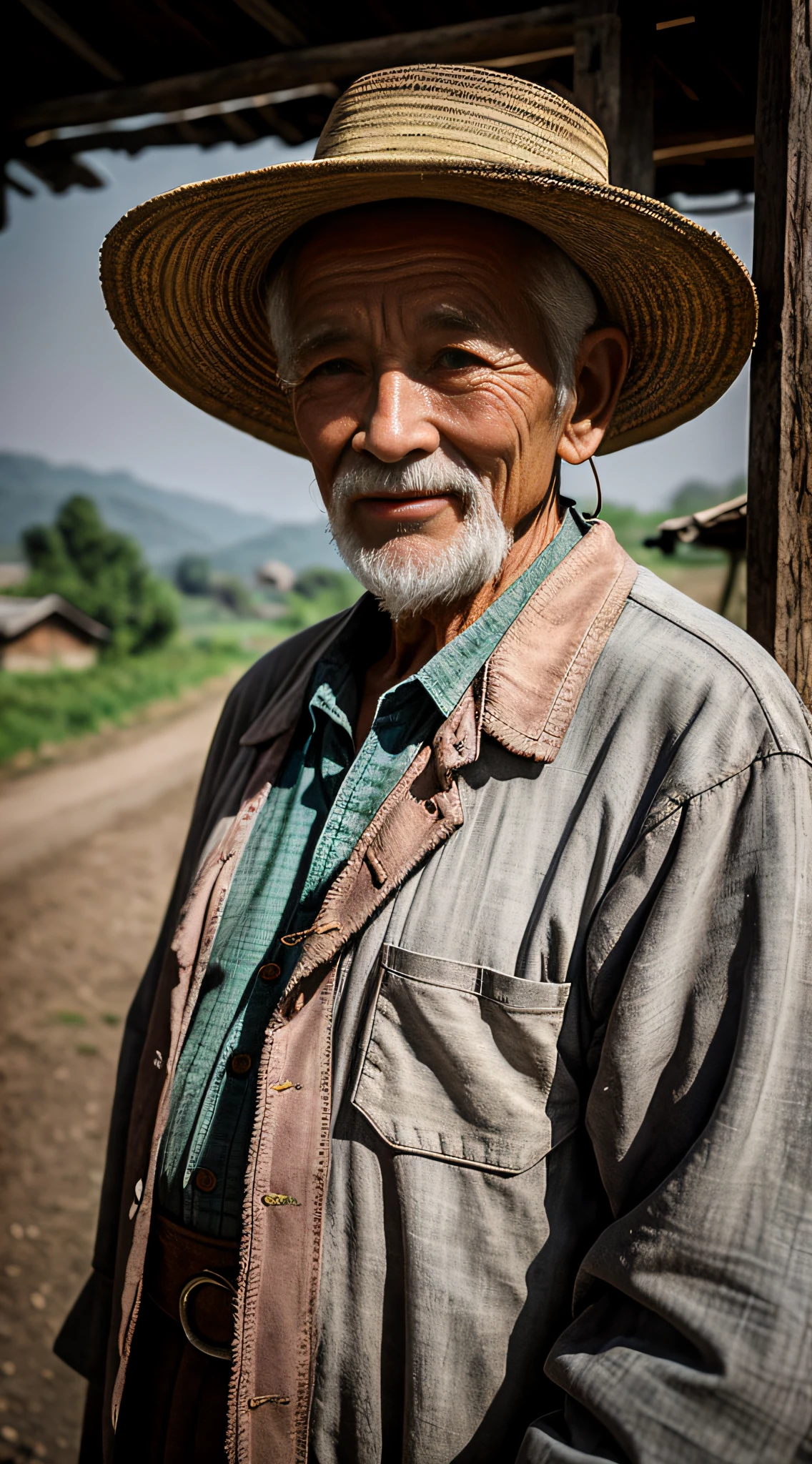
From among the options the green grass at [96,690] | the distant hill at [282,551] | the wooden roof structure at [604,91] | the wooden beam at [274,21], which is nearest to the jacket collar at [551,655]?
the wooden roof structure at [604,91]

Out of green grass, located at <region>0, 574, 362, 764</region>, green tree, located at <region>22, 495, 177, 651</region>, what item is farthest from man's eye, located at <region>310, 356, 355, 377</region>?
green tree, located at <region>22, 495, 177, 651</region>

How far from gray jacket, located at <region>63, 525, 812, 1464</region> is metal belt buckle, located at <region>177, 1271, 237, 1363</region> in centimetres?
10

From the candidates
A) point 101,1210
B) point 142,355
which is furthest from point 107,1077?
point 142,355

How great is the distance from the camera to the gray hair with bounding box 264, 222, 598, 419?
143 cm

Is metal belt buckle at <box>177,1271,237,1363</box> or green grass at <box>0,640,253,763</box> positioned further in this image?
green grass at <box>0,640,253,763</box>

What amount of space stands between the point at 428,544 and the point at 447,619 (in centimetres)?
16

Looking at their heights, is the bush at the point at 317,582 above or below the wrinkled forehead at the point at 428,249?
above

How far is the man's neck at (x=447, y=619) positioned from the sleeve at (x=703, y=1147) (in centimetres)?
57

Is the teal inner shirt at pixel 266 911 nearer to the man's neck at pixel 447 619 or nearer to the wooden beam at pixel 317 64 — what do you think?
the man's neck at pixel 447 619

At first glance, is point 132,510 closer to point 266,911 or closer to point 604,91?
point 604,91

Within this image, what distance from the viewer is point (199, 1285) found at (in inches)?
53.8

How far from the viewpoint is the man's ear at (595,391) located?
1.54 meters

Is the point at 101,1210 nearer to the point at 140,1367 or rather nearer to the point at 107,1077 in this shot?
the point at 140,1367

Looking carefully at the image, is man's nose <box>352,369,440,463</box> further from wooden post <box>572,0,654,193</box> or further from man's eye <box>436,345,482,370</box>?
wooden post <box>572,0,654,193</box>
